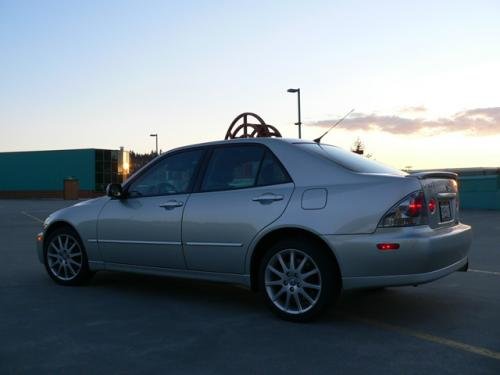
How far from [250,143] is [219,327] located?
171 cm

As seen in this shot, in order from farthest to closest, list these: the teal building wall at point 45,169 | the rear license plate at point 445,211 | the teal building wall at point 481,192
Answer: the teal building wall at point 45,169, the teal building wall at point 481,192, the rear license plate at point 445,211

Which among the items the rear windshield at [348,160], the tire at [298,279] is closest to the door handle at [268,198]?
the tire at [298,279]

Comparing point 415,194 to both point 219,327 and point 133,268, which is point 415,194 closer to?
point 219,327

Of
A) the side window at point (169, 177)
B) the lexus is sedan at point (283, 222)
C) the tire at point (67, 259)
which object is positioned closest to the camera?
the lexus is sedan at point (283, 222)

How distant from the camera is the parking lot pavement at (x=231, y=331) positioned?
381 cm

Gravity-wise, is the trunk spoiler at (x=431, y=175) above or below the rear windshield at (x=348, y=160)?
below

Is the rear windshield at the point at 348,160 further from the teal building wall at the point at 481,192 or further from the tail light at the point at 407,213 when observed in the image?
the teal building wall at the point at 481,192

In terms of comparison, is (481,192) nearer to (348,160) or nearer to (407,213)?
(348,160)

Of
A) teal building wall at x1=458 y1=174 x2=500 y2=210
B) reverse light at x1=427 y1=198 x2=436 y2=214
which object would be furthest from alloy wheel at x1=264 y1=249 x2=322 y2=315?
teal building wall at x1=458 y1=174 x2=500 y2=210

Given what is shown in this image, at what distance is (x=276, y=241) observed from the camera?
505cm

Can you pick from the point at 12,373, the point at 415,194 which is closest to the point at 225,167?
the point at 415,194

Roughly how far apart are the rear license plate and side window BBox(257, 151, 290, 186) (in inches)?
51.5

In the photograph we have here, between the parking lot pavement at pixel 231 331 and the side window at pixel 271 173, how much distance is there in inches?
46.6

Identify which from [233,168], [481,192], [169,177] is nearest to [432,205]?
[233,168]
